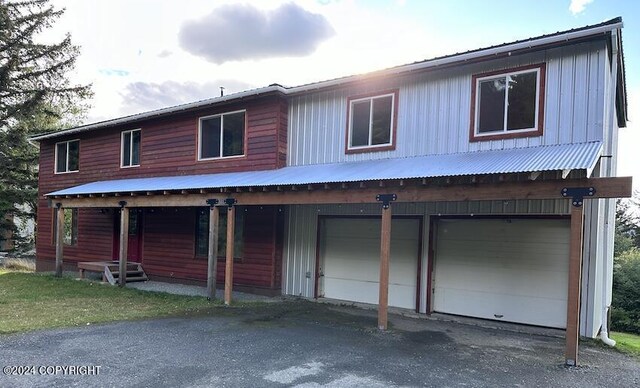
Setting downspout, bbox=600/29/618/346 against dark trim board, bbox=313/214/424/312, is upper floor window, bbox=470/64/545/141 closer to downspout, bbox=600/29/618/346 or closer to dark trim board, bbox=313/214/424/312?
downspout, bbox=600/29/618/346

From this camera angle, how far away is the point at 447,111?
880 centimetres

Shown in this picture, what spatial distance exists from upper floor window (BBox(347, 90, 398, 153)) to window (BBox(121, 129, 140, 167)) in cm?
785

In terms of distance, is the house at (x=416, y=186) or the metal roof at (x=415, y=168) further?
the house at (x=416, y=186)

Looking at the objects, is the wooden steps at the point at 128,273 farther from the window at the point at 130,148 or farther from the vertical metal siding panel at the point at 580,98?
the vertical metal siding panel at the point at 580,98

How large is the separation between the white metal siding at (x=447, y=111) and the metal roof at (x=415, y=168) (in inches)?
10.7

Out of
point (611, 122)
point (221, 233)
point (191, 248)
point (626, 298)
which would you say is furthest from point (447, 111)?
point (626, 298)

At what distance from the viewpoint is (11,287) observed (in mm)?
11758

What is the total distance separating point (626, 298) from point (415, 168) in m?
9.04

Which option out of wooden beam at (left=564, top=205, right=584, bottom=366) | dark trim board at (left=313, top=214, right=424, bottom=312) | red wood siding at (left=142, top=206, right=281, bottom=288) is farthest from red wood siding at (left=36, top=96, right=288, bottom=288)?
wooden beam at (left=564, top=205, right=584, bottom=366)

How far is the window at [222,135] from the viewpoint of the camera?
38.1 ft

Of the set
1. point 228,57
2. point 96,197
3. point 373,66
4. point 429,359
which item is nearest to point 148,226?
point 96,197

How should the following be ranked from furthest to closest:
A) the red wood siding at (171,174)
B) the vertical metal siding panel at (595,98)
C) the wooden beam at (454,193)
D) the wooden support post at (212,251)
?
1. the red wood siding at (171,174)
2. the wooden support post at (212,251)
3. the vertical metal siding panel at (595,98)
4. the wooden beam at (454,193)

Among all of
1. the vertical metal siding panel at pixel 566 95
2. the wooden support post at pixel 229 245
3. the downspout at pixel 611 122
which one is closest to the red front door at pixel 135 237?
the wooden support post at pixel 229 245

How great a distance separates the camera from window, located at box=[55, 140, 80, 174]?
1594 centimetres
